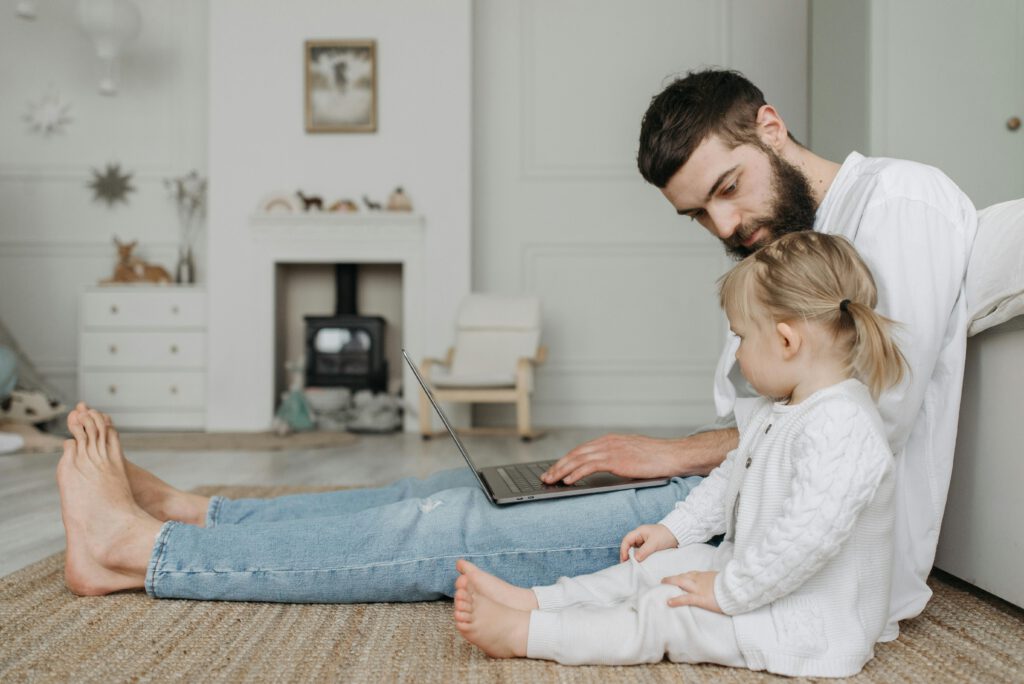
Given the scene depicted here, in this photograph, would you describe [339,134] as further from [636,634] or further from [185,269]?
[636,634]

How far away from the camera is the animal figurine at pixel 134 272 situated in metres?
4.61

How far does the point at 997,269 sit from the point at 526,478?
74cm

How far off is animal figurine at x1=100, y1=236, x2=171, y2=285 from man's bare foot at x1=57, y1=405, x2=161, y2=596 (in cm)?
360

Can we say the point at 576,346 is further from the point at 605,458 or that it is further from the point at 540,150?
the point at 605,458

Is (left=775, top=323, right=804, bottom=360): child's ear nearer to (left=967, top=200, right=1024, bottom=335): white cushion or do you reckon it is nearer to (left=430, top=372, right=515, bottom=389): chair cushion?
(left=967, top=200, right=1024, bottom=335): white cushion

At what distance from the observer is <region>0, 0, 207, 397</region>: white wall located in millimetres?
4926

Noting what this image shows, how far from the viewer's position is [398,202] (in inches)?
179

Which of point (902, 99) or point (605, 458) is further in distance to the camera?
point (902, 99)

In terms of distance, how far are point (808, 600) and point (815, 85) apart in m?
3.97

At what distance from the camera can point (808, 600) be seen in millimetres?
967

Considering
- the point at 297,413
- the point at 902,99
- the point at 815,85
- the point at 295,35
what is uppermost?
the point at 295,35

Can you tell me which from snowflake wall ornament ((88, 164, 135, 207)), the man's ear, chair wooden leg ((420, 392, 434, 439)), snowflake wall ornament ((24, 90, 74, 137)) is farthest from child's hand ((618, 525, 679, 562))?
snowflake wall ornament ((24, 90, 74, 137))

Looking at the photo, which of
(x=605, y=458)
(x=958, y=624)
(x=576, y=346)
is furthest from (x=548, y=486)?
(x=576, y=346)

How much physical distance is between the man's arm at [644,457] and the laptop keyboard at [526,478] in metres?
0.01
